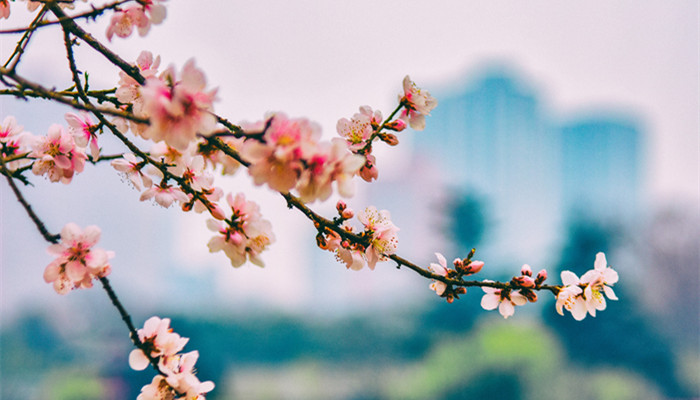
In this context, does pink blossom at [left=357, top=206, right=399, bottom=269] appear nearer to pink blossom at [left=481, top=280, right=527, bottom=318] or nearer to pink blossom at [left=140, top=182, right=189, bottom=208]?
pink blossom at [left=481, top=280, right=527, bottom=318]

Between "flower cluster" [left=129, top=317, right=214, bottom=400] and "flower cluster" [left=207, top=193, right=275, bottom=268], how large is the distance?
15cm

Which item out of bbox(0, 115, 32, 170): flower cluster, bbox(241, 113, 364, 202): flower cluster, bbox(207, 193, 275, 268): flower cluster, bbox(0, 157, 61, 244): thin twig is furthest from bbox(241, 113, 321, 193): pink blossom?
bbox(0, 115, 32, 170): flower cluster

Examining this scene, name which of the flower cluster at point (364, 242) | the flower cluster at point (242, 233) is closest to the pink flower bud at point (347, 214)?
the flower cluster at point (364, 242)

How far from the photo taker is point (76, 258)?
0.60m

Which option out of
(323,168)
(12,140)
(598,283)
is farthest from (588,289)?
(12,140)

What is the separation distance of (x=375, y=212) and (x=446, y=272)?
121 millimetres

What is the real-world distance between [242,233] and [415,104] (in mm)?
334

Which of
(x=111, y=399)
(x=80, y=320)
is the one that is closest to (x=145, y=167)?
(x=111, y=399)

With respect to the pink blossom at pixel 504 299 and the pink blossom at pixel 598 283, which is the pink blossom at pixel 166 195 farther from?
the pink blossom at pixel 598 283

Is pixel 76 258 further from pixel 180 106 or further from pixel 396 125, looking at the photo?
pixel 396 125

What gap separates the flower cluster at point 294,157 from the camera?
43cm

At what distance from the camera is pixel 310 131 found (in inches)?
17.1

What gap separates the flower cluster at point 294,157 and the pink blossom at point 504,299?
310 mm

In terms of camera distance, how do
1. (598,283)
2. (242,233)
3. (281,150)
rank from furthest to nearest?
(598,283), (242,233), (281,150)
